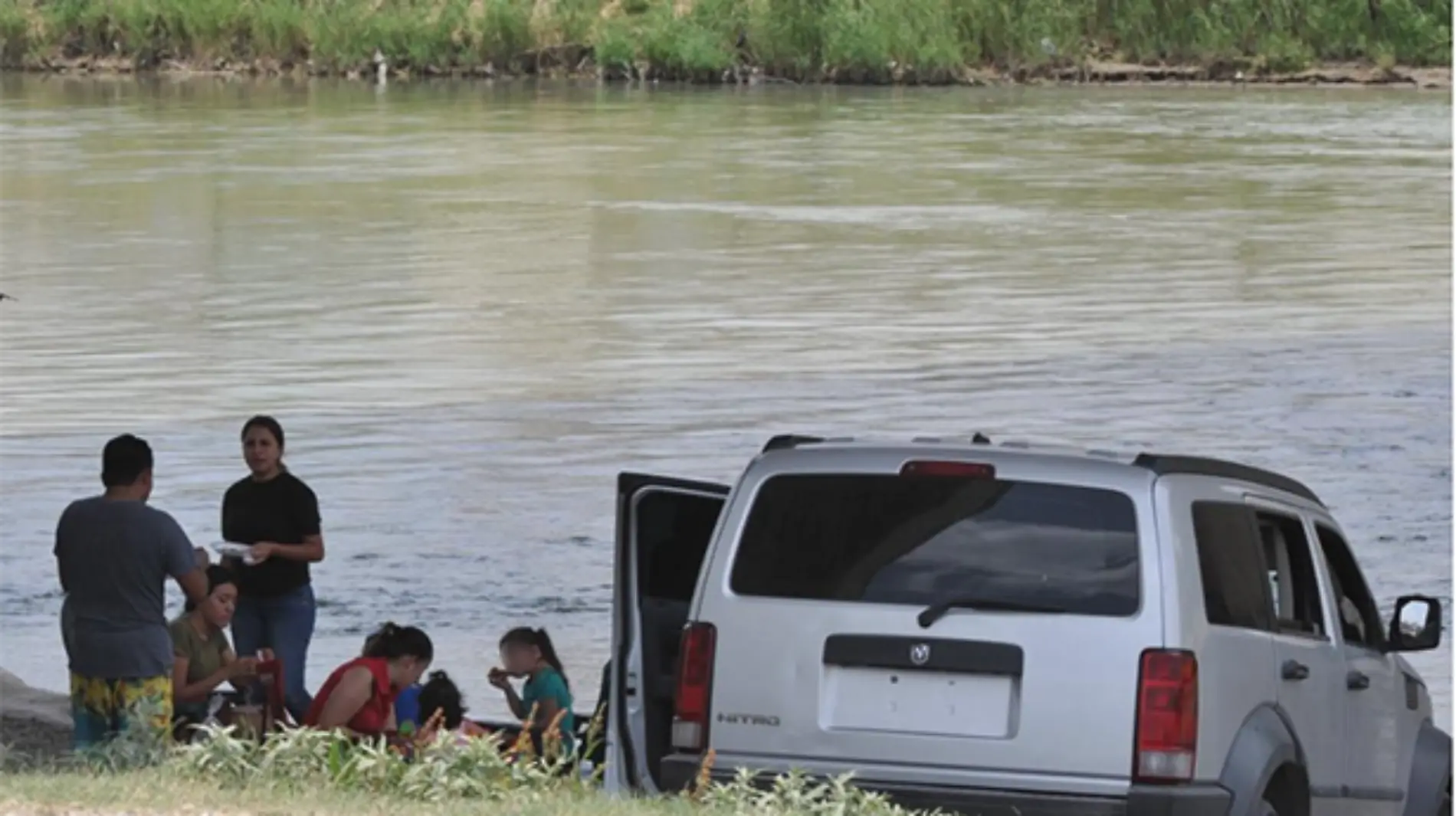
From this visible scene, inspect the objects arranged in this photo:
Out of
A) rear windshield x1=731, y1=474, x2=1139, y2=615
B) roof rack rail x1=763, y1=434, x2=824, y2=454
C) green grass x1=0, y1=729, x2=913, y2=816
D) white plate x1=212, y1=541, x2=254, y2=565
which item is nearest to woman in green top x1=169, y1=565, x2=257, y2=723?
white plate x1=212, y1=541, x2=254, y2=565

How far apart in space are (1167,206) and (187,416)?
22.1m

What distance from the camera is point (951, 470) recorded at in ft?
25.0

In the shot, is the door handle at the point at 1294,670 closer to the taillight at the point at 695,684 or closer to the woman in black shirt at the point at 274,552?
the taillight at the point at 695,684

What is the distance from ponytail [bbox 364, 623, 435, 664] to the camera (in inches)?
395

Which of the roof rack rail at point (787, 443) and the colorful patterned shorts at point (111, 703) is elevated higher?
the roof rack rail at point (787, 443)

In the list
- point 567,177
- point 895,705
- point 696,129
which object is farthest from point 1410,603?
point 696,129

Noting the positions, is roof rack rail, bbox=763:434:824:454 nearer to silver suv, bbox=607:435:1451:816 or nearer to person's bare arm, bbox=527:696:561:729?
silver suv, bbox=607:435:1451:816

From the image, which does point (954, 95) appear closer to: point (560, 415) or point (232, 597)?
point (560, 415)

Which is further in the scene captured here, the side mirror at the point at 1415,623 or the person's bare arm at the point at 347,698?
the person's bare arm at the point at 347,698

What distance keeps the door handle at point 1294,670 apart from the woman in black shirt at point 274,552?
388cm

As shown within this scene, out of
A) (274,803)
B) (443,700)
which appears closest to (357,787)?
(274,803)

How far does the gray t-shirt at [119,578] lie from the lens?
30.1 feet

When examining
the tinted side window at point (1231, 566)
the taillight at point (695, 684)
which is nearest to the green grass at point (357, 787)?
the taillight at point (695, 684)

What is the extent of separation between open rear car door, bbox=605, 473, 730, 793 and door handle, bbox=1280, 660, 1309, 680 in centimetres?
139
